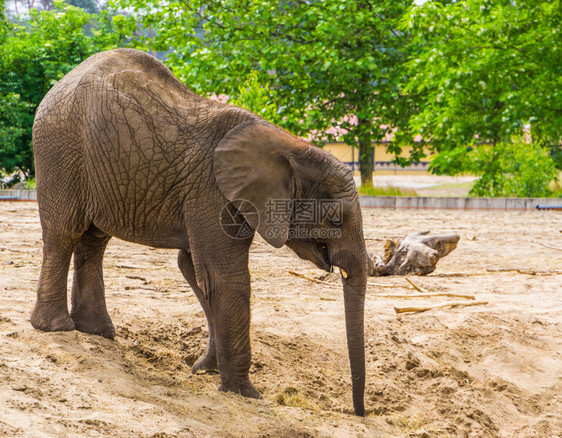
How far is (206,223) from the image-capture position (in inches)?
181

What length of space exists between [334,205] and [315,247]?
35cm

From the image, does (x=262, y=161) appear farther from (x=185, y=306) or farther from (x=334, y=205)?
(x=185, y=306)

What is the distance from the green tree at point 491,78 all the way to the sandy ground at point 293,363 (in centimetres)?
1046

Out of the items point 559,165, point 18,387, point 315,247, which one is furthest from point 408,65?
point 18,387

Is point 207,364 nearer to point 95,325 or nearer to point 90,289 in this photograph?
point 95,325

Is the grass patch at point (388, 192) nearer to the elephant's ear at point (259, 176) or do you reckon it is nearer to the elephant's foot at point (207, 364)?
the elephant's foot at point (207, 364)

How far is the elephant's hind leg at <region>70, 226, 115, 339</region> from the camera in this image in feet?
18.0

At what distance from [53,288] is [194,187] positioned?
1510 millimetres

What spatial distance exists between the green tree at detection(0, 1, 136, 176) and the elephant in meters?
16.5

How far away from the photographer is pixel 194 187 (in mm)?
4676

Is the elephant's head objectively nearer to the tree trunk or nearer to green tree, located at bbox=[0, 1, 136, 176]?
green tree, located at bbox=[0, 1, 136, 176]

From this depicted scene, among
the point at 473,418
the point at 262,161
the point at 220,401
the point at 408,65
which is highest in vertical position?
the point at 408,65

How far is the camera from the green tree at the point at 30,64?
21062mm

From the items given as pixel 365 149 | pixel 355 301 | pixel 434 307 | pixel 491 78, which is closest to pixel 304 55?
pixel 365 149
